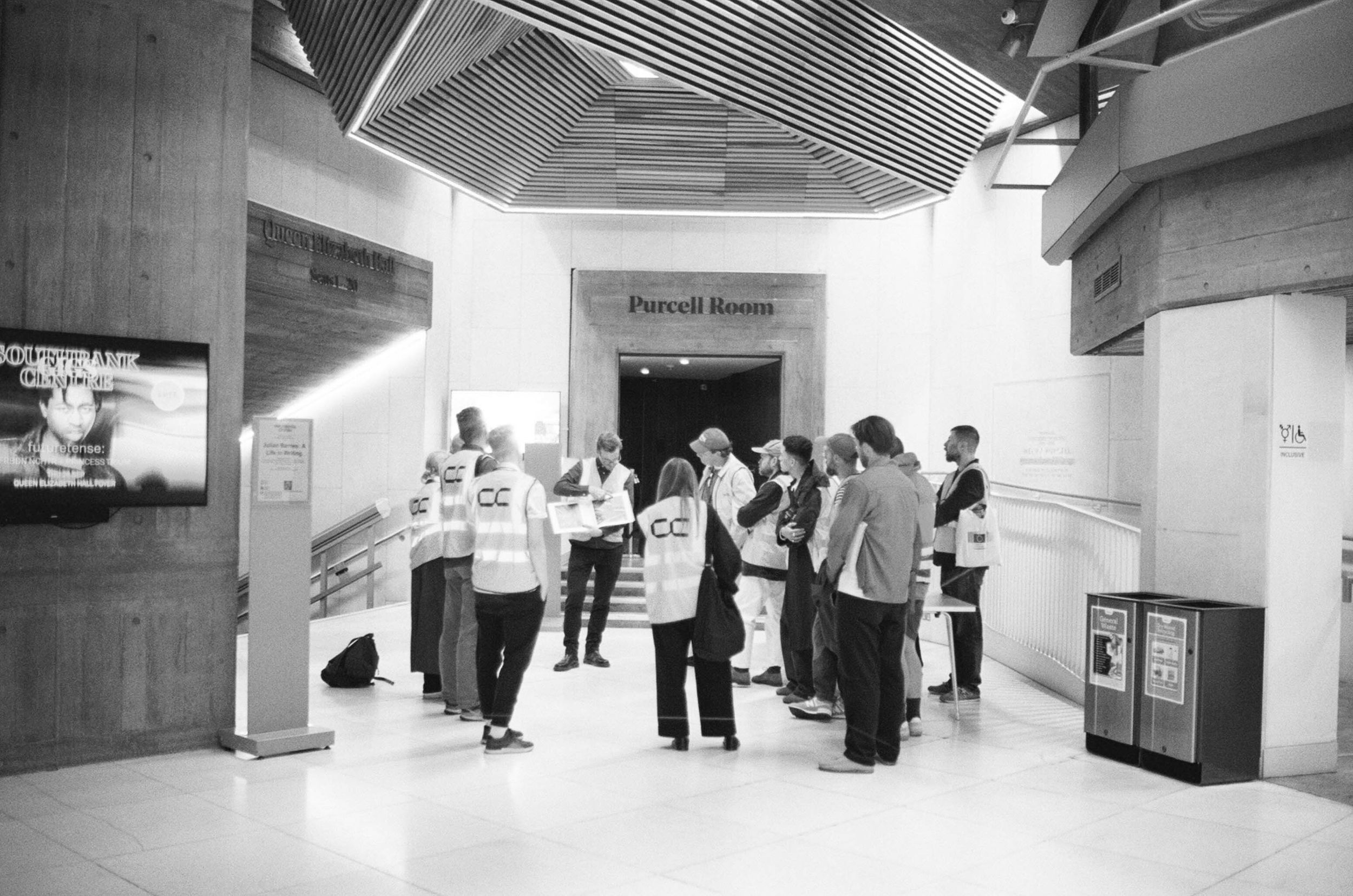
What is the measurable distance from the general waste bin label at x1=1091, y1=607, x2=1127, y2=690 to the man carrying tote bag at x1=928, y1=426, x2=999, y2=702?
1.28 m

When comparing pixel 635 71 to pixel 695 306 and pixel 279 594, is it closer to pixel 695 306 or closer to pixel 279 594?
pixel 695 306

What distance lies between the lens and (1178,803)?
4426 millimetres

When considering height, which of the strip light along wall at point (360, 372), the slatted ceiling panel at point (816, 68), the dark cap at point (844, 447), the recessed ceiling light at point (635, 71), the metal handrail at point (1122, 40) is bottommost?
the dark cap at point (844, 447)

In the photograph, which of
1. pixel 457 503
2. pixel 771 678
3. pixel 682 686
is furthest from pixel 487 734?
pixel 771 678

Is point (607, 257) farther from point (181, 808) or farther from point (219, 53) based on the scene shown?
point (181, 808)

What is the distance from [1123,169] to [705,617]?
121 inches

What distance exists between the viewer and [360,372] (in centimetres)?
1172

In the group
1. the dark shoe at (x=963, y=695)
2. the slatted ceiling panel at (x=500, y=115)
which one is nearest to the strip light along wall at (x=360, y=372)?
the slatted ceiling panel at (x=500, y=115)

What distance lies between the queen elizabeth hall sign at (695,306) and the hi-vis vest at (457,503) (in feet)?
21.9

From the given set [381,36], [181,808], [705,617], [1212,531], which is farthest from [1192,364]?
[381,36]

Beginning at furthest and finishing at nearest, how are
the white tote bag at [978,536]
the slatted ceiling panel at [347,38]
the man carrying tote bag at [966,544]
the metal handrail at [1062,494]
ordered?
1. the metal handrail at [1062,494]
2. the slatted ceiling panel at [347,38]
3. the white tote bag at [978,536]
4. the man carrying tote bag at [966,544]

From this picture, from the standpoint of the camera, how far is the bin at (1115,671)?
5.05m

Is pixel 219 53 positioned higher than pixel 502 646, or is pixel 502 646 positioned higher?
pixel 219 53

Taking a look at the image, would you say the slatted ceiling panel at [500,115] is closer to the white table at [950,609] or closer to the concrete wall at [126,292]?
the concrete wall at [126,292]
